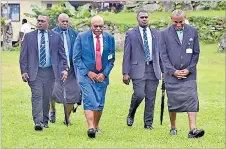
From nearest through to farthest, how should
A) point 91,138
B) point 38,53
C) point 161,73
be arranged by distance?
point 91,138 < point 38,53 < point 161,73

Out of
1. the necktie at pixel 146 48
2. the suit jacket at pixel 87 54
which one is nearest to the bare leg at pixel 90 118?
the suit jacket at pixel 87 54

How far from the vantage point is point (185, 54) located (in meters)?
12.8

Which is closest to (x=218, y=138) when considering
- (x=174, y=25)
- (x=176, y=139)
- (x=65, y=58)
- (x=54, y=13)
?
(x=176, y=139)

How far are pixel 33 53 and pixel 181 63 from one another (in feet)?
7.79

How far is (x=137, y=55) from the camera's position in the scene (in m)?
14.0

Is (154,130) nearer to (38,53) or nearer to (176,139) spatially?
(176,139)

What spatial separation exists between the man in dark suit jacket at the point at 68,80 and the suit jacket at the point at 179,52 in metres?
2.26

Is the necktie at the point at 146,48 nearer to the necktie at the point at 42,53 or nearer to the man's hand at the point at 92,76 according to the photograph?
the man's hand at the point at 92,76

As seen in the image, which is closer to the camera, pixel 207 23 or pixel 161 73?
pixel 161 73

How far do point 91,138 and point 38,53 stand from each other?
185 cm

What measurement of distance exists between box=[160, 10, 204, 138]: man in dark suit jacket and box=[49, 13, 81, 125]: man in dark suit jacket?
89.9 inches

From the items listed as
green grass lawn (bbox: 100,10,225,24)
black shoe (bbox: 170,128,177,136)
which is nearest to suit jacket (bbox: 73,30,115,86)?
black shoe (bbox: 170,128,177,136)

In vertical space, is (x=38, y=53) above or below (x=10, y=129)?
above

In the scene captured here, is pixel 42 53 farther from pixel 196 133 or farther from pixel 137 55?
pixel 196 133
